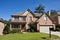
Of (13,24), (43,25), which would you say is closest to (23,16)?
(13,24)

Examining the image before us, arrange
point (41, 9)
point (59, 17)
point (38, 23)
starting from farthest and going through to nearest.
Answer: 1. point (41, 9)
2. point (59, 17)
3. point (38, 23)

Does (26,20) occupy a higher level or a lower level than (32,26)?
higher

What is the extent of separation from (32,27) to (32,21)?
2.93m

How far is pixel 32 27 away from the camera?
133 ft

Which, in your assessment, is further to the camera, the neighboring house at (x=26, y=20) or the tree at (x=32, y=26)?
the neighboring house at (x=26, y=20)

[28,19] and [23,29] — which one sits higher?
[28,19]

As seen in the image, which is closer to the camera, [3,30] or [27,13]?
[3,30]

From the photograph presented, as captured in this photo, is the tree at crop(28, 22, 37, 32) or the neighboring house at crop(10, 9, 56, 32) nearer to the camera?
the tree at crop(28, 22, 37, 32)

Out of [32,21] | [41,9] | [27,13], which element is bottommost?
[32,21]

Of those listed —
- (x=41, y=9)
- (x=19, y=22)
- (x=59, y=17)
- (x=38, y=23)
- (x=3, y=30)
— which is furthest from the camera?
(x=41, y=9)

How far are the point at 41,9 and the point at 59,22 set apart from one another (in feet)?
127

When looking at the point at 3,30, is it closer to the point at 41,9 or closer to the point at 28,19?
the point at 28,19

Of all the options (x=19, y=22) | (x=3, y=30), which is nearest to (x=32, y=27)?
(x=19, y=22)

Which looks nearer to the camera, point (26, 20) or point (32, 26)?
point (32, 26)
